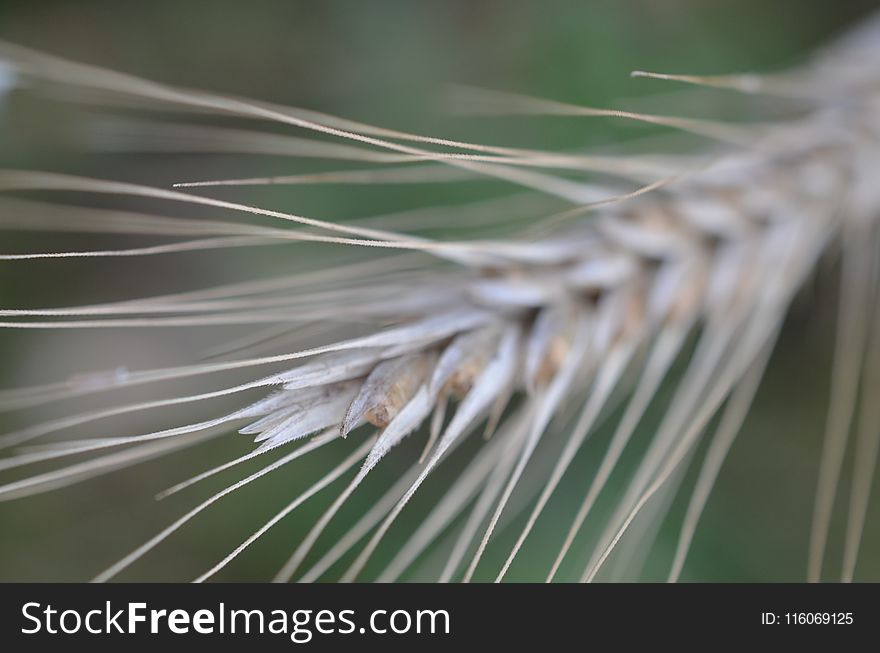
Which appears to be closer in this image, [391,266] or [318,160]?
[391,266]

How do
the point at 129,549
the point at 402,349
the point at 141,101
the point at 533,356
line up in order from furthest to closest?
the point at 129,549, the point at 141,101, the point at 533,356, the point at 402,349

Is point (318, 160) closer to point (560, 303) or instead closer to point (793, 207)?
point (560, 303)

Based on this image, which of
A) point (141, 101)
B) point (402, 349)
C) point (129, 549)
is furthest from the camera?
point (129, 549)

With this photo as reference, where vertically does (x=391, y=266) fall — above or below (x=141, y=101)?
below
